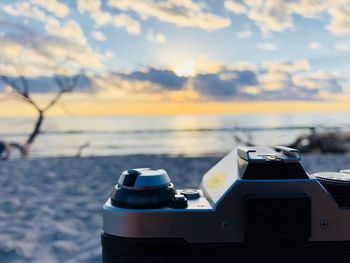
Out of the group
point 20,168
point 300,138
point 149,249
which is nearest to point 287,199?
point 149,249

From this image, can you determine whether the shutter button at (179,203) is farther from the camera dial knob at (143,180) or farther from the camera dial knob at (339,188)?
the camera dial knob at (339,188)

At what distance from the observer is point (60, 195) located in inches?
86.0

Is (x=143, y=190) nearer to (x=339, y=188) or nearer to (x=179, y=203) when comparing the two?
(x=179, y=203)

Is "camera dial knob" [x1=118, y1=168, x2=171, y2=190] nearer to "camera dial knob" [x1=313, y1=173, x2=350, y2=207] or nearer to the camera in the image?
the camera

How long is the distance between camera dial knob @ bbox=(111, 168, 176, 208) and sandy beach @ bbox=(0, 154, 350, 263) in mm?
684

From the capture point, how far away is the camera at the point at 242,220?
0.67 metres

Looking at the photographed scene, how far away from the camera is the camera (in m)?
0.67

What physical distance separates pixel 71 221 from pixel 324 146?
4911 millimetres

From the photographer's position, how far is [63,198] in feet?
6.97

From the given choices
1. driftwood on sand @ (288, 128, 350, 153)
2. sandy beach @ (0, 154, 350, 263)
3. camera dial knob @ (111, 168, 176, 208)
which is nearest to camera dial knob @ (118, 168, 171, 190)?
camera dial knob @ (111, 168, 176, 208)

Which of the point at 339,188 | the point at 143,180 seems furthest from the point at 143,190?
the point at 339,188

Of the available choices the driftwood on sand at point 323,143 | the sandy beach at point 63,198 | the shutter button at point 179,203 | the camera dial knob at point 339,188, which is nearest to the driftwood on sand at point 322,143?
A: the driftwood on sand at point 323,143

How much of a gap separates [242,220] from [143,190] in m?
0.20

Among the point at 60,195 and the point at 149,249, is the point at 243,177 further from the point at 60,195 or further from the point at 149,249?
the point at 60,195
